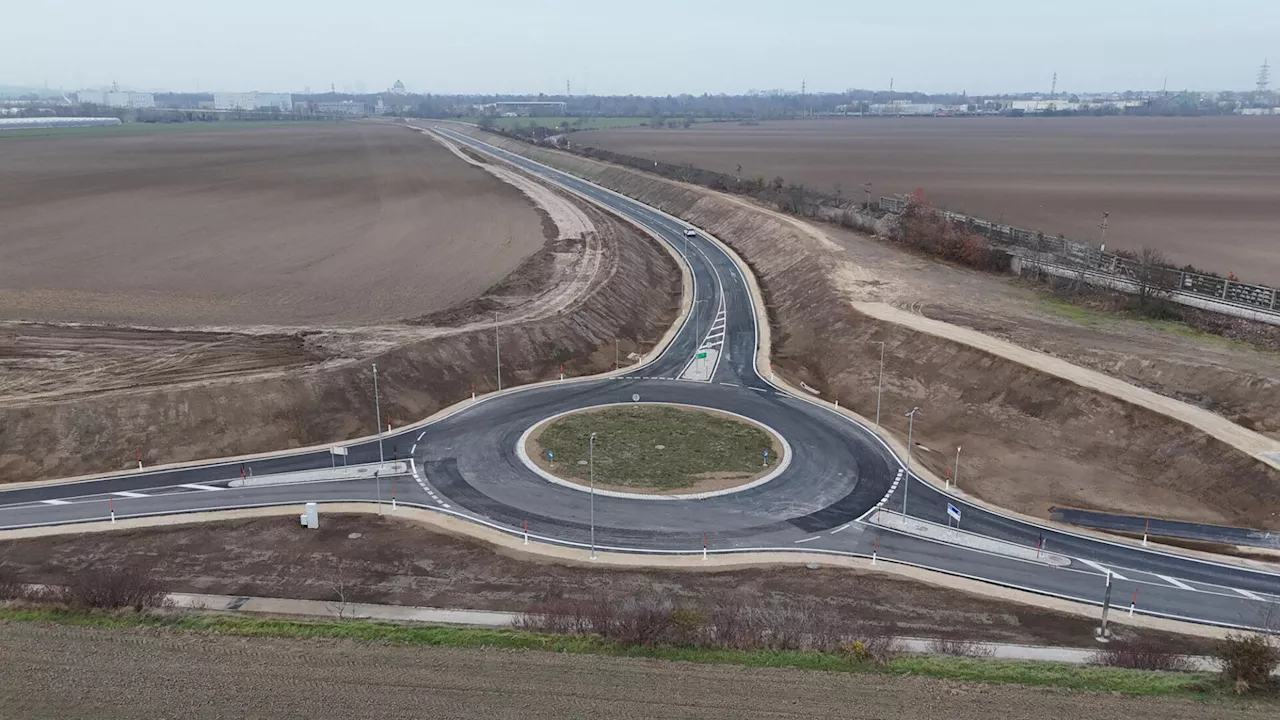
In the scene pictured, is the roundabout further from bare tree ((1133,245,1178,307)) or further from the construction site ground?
bare tree ((1133,245,1178,307))

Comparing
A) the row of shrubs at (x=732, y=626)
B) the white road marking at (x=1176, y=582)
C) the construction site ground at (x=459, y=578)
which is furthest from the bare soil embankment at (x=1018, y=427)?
the row of shrubs at (x=732, y=626)

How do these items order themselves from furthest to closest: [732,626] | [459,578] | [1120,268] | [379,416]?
[1120,268]
[379,416]
[459,578]
[732,626]

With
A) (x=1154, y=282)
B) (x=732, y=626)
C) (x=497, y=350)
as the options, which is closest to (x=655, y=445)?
(x=497, y=350)

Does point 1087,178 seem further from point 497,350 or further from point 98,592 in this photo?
point 98,592

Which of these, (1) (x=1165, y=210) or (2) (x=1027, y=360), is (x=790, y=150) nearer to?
(1) (x=1165, y=210)

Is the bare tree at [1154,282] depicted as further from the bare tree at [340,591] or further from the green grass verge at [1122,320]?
the bare tree at [340,591]

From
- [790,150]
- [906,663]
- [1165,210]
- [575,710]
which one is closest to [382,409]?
[575,710]
